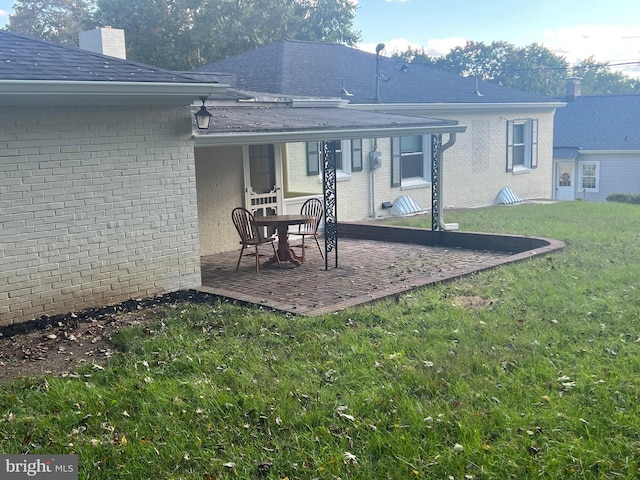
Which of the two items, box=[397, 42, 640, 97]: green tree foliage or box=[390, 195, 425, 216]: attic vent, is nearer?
box=[390, 195, 425, 216]: attic vent

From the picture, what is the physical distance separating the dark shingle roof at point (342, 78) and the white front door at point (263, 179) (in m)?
3.16

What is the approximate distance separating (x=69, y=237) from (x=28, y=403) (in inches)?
126

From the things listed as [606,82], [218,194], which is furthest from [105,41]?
[606,82]

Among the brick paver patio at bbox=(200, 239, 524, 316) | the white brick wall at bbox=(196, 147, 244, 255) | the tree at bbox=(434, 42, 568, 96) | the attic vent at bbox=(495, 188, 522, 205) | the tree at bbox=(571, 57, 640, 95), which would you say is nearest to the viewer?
the brick paver patio at bbox=(200, 239, 524, 316)

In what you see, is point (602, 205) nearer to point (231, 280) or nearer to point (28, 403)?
point (231, 280)

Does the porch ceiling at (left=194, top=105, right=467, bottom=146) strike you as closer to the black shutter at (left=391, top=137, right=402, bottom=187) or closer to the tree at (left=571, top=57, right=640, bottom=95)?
the black shutter at (left=391, top=137, right=402, bottom=187)

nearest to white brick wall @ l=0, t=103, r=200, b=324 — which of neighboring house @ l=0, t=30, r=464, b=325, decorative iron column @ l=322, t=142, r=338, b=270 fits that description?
neighboring house @ l=0, t=30, r=464, b=325

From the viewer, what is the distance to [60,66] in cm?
809

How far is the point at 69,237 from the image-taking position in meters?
8.41

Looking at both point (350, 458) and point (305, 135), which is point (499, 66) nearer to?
point (305, 135)

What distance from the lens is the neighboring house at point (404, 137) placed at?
55.1 ft

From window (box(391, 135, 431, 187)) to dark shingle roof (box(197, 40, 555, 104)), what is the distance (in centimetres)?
108

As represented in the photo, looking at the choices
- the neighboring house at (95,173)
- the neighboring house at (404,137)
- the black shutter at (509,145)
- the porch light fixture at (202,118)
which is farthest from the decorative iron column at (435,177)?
the black shutter at (509,145)

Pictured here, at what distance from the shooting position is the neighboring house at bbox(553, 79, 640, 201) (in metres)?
30.7
